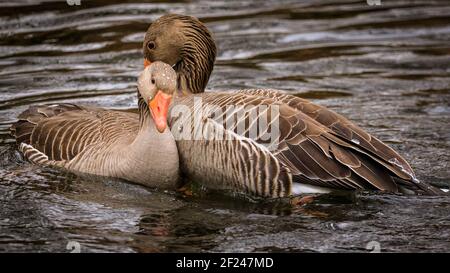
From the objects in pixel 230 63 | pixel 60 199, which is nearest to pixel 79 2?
pixel 230 63

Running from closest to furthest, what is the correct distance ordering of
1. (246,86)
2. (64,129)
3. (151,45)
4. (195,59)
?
(64,129)
(151,45)
(195,59)
(246,86)

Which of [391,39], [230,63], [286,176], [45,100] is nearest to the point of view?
[286,176]

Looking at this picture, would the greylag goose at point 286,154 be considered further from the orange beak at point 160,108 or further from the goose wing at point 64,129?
the goose wing at point 64,129

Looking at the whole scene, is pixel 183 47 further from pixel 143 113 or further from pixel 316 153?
pixel 316 153

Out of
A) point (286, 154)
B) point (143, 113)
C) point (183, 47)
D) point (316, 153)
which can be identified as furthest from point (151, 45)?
point (316, 153)

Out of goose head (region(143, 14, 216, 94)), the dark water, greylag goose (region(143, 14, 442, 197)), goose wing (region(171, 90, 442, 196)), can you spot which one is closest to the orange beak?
greylag goose (region(143, 14, 442, 197))

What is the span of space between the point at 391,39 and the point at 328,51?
4.59ft

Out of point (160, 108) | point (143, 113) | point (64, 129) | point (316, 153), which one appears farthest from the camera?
point (64, 129)

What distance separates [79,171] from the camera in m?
8.87

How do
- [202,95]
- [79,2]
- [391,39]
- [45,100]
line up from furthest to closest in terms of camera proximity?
[79,2], [391,39], [45,100], [202,95]

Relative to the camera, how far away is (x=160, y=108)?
815 cm

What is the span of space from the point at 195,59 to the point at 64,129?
1.66m

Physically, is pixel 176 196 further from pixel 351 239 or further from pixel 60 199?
pixel 351 239

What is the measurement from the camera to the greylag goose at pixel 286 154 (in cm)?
792
